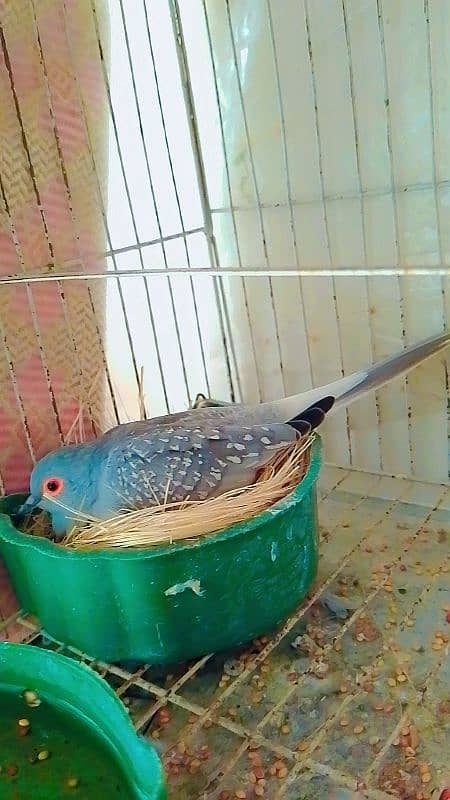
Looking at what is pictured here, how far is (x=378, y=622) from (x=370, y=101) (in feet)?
2.62

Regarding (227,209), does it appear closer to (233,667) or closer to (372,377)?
(372,377)

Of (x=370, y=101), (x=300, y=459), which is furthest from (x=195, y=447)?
(x=370, y=101)

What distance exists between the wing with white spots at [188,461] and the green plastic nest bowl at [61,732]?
0.27m

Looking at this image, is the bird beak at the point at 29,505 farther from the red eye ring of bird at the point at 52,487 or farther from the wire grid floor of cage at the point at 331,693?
the wire grid floor of cage at the point at 331,693

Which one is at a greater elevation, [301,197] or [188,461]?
[301,197]

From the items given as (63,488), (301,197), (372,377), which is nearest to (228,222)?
(301,197)

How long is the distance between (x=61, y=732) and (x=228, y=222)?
3.19 ft

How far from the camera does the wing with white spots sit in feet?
3.29

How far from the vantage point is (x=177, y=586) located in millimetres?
919

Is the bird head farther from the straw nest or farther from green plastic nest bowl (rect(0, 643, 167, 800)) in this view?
green plastic nest bowl (rect(0, 643, 167, 800))

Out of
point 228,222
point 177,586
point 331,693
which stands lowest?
point 331,693

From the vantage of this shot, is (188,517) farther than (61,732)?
Yes

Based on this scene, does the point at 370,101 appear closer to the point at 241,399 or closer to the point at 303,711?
the point at 241,399

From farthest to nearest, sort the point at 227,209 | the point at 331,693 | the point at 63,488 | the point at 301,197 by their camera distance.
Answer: the point at 227,209 → the point at 301,197 → the point at 63,488 → the point at 331,693
